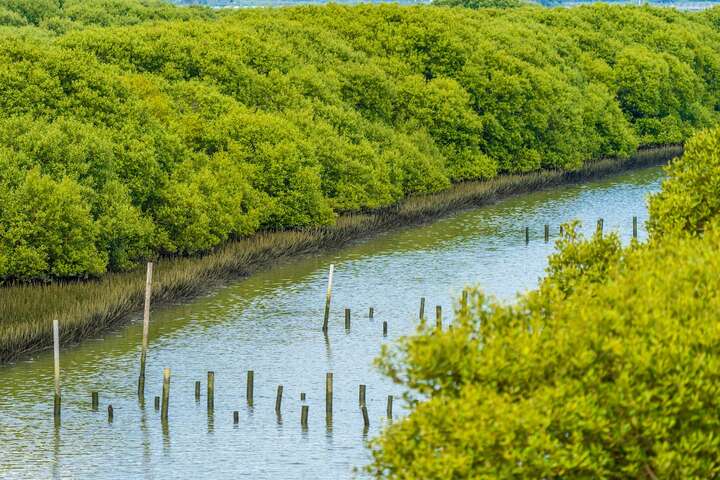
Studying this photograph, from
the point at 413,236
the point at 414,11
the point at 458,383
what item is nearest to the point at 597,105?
the point at 414,11

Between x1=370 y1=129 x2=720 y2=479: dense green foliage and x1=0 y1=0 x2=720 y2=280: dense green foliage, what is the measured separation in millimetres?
32604

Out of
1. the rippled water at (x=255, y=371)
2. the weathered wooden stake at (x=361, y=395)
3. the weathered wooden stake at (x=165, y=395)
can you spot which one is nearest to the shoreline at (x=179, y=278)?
the rippled water at (x=255, y=371)

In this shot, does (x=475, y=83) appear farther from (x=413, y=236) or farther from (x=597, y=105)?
(x=413, y=236)

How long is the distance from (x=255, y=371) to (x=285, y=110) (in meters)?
30.6

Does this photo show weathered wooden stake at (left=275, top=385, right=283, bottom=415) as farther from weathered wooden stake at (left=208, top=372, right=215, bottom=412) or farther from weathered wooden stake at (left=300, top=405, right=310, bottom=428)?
weathered wooden stake at (left=208, top=372, right=215, bottom=412)

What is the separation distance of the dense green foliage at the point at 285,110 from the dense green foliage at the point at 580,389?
107ft

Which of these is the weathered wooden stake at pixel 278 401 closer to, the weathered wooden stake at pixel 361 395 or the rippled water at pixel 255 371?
the rippled water at pixel 255 371

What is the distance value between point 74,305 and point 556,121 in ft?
171

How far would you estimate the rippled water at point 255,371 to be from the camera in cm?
3838

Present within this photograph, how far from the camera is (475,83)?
92938 mm

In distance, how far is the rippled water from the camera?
3838 centimetres

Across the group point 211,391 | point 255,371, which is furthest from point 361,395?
point 255,371

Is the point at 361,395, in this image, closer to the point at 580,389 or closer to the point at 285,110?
the point at 580,389

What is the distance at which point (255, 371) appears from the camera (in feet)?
154
